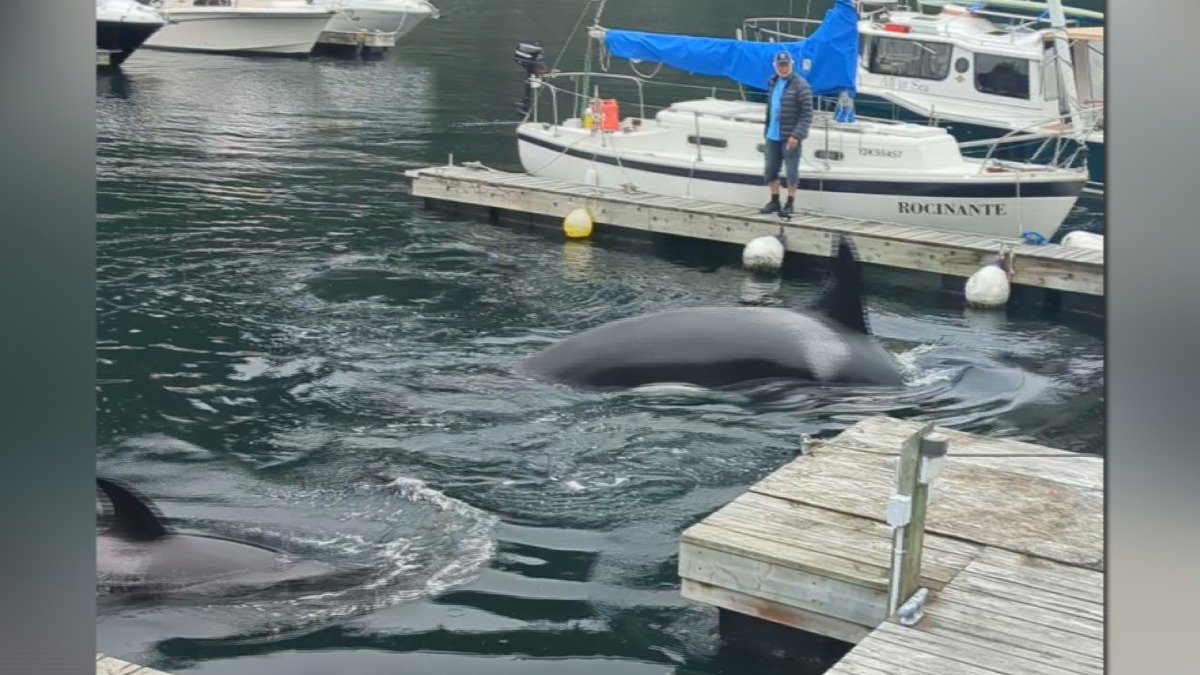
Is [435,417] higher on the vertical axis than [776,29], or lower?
lower

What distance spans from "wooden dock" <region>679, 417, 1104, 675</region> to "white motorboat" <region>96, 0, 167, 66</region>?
30971mm

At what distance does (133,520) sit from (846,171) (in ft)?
38.7

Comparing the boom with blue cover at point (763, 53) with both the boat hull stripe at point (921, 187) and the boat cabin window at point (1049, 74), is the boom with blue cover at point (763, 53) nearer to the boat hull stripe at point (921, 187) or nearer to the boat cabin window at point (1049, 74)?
the boat hull stripe at point (921, 187)

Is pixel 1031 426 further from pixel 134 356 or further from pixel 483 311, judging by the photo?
pixel 134 356

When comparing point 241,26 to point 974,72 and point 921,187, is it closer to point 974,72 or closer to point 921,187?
point 974,72

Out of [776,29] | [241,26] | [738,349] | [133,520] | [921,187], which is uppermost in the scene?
[241,26]

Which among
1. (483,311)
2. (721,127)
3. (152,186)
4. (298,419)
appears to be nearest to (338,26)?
(152,186)

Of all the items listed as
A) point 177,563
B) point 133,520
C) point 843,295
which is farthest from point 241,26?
point 177,563

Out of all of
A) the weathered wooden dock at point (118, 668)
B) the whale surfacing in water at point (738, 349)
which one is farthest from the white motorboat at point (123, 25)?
the weathered wooden dock at point (118, 668)

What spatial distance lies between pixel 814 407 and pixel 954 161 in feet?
24.3

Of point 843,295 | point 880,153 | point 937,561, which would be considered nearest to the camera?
point 937,561

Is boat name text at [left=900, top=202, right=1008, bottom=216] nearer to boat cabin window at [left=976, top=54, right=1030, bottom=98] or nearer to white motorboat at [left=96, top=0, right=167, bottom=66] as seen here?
boat cabin window at [left=976, top=54, right=1030, bottom=98]

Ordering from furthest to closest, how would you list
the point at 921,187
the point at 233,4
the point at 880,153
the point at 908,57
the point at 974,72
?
1. the point at 233,4
2. the point at 908,57
3. the point at 974,72
4. the point at 880,153
5. the point at 921,187

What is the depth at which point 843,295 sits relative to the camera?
35.4 feet
